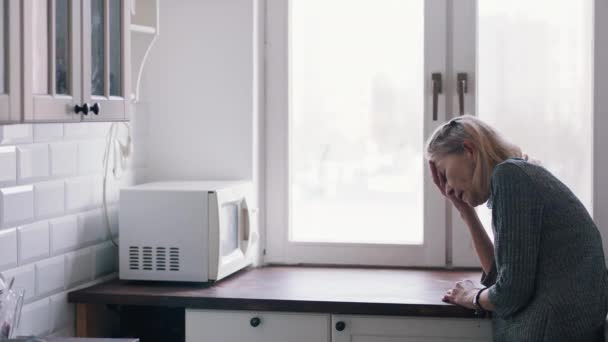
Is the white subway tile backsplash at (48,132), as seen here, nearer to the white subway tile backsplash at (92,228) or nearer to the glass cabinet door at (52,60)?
the white subway tile backsplash at (92,228)

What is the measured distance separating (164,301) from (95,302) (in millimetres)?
215

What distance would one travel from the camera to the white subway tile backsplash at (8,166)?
2463 millimetres

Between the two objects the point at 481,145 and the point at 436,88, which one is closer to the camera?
the point at 481,145

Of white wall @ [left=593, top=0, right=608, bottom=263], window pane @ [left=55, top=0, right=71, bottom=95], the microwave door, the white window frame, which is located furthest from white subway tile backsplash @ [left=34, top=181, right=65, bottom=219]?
white wall @ [left=593, top=0, right=608, bottom=263]

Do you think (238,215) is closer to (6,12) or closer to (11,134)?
(11,134)

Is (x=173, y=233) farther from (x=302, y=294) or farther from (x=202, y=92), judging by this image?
(x=202, y=92)

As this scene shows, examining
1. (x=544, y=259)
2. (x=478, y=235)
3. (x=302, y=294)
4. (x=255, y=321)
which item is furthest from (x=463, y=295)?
(x=255, y=321)

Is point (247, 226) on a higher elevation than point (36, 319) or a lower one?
higher

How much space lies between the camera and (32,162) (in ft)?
8.56

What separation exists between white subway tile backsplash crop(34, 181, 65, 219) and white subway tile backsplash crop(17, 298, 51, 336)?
256 mm

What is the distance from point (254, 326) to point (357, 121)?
39.9 inches

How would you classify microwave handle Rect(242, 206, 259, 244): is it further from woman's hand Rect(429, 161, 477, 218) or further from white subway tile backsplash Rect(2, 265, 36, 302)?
white subway tile backsplash Rect(2, 265, 36, 302)

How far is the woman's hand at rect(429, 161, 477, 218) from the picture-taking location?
9.12 feet

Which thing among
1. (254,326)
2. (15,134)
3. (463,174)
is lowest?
(254,326)
